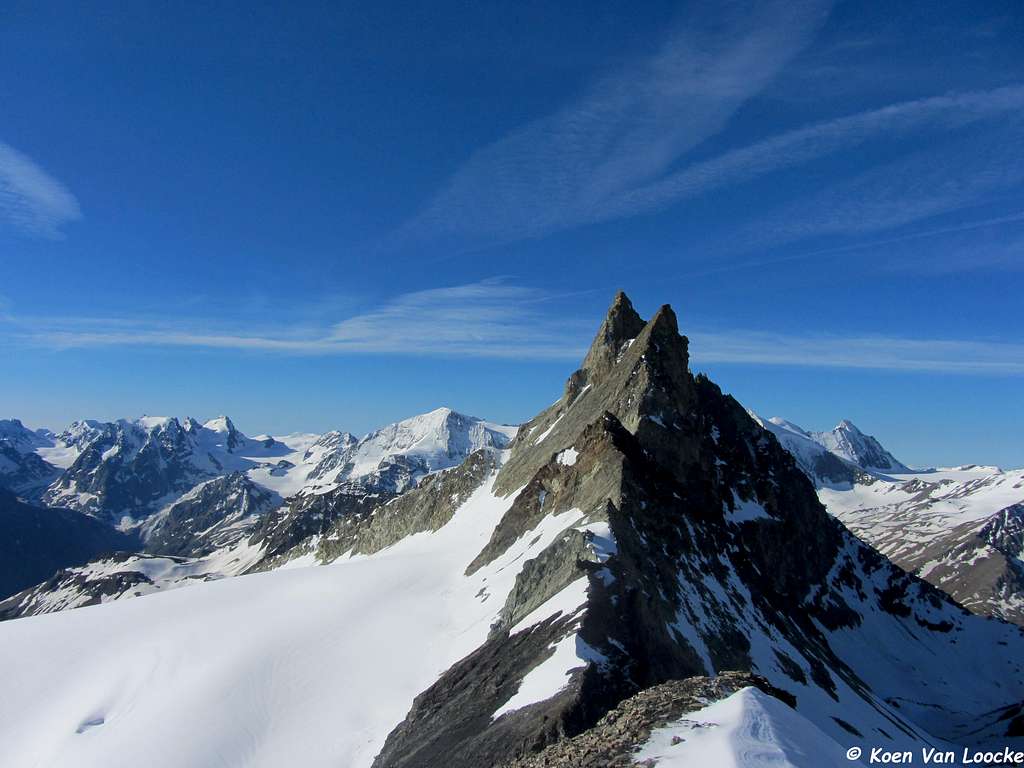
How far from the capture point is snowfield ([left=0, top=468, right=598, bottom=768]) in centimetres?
3825

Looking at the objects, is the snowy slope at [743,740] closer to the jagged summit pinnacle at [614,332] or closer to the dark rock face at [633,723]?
the dark rock face at [633,723]

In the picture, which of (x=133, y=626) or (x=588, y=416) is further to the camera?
(x=588, y=416)

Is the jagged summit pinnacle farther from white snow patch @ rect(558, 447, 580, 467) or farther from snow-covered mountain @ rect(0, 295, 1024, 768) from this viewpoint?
white snow patch @ rect(558, 447, 580, 467)

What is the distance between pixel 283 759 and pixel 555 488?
32951 millimetres

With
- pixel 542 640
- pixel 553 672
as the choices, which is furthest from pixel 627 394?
pixel 553 672

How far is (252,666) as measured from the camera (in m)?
46.7

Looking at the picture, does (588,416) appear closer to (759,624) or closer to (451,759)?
(759,624)

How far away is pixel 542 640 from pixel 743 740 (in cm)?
1770

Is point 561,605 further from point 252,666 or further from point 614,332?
point 614,332

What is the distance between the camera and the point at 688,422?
259ft

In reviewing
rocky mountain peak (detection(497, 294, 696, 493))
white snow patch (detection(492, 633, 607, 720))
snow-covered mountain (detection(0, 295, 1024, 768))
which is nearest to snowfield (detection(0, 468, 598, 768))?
snow-covered mountain (detection(0, 295, 1024, 768))

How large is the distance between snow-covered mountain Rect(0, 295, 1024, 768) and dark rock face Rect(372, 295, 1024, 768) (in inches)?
9.5

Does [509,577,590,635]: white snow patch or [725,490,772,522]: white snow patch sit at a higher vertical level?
[725,490,772,522]: white snow patch

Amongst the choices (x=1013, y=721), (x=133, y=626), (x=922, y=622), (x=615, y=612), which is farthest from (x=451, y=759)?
(x=922, y=622)
